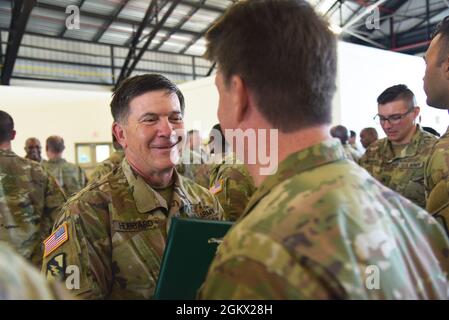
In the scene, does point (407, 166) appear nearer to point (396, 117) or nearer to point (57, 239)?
point (396, 117)

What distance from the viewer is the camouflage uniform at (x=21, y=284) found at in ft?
1.43

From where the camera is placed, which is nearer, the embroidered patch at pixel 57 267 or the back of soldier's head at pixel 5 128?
the embroidered patch at pixel 57 267

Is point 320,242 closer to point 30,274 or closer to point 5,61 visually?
point 30,274

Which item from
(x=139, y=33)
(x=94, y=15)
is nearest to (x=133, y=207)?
(x=94, y=15)

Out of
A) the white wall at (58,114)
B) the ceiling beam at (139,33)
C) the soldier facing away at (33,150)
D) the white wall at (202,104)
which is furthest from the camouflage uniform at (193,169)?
the ceiling beam at (139,33)

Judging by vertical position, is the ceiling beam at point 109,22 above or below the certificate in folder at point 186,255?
above

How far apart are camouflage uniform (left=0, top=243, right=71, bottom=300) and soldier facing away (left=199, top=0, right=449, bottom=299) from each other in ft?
0.89

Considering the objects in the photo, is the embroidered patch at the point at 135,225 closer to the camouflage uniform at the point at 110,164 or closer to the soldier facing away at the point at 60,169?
the camouflage uniform at the point at 110,164

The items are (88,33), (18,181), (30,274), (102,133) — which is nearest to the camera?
(30,274)

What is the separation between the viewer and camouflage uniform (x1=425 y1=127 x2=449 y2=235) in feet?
4.64

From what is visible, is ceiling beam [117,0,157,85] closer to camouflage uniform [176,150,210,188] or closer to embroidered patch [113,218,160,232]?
camouflage uniform [176,150,210,188]

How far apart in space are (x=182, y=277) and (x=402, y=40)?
13501 mm
